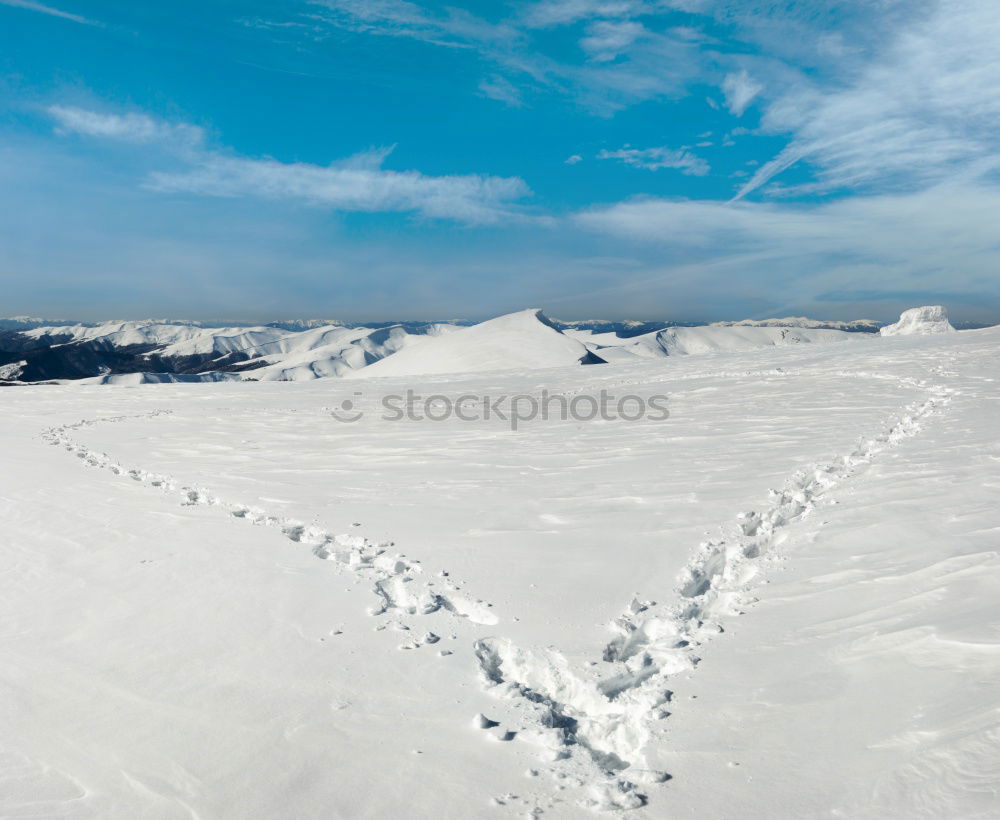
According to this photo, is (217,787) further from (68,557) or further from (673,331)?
(673,331)

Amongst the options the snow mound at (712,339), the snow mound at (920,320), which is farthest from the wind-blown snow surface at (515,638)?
the snow mound at (712,339)

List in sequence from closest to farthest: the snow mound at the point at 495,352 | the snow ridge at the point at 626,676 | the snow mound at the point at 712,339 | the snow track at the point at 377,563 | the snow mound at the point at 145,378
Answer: the snow ridge at the point at 626,676
the snow track at the point at 377,563
the snow mound at the point at 495,352
the snow mound at the point at 145,378
the snow mound at the point at 712,339

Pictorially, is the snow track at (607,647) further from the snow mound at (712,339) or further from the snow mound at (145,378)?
the snow mound at (712,339)

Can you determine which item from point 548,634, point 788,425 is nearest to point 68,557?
point 548,634

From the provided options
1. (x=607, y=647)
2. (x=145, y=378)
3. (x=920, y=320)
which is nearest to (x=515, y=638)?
(x=607, y=647)

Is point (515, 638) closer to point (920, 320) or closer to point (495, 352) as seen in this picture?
point (495, 352)

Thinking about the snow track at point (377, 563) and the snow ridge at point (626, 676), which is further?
the snow track at point (377, 563)
